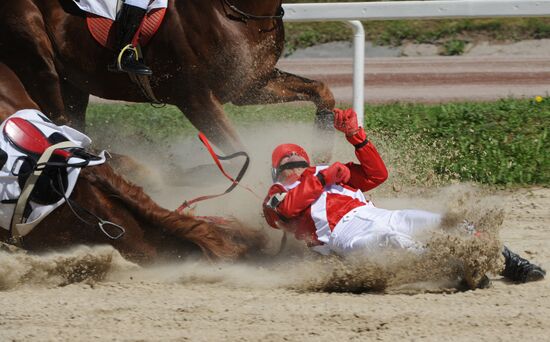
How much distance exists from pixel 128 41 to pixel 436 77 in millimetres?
7072

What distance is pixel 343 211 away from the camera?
5352 millimetres

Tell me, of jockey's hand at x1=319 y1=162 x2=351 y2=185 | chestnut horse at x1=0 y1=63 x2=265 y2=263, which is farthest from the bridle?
chestnut horse at x1=0 y1=63 x2=265 y2=263

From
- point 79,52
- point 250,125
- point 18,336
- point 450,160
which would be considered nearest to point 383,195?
point 450,160

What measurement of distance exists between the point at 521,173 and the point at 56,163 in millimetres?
3945

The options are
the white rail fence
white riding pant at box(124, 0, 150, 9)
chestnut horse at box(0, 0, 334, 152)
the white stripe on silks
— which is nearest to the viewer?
the white stripe on silks

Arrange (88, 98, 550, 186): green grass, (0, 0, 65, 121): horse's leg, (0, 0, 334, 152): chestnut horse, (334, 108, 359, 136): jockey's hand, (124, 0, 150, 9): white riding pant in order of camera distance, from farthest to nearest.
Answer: (88, 98, 550, 186): green grass
(0, 0, 65, 121): horse's leg
(0, 0, 334, 152): chestnut horse
(124, 0, 150, 9): white riding pant
(334, 108, 359, 136): jockey's hand

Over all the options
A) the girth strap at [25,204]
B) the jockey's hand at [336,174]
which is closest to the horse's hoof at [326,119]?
the jockey's hand at [336,174]

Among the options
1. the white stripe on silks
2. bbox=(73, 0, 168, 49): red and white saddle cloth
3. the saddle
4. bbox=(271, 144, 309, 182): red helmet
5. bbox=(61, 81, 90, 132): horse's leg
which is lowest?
bbox=(61, 81, 90, 132): horse's leg

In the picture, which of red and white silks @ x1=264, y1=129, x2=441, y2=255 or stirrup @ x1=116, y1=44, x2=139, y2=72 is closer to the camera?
red and white silks @ x1=264, y1=129, x2=441, y2=255

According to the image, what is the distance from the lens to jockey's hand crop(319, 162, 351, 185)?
17.6ft

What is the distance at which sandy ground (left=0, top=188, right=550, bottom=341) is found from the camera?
438 centimetres

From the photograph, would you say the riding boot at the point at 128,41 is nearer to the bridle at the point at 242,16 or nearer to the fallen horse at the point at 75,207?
the bridle at the point at 242,16

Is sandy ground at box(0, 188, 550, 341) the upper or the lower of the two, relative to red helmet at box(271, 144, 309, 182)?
lower

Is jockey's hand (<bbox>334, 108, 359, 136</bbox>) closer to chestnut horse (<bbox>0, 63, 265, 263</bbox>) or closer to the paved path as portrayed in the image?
chestnut horse (<bbox>0, 63, 265, 263</bbox>)
